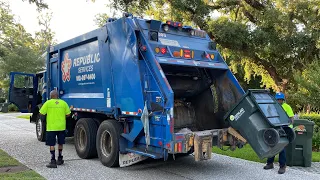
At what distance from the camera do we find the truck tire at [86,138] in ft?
25.3

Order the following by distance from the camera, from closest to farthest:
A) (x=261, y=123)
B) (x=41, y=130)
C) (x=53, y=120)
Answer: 1. (x=261, y=123)
2. (x=53, y=120)
3. (x=41, y=130)

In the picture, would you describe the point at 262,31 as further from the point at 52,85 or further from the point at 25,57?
the point at 25,57

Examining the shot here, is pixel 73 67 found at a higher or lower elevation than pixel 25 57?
lower

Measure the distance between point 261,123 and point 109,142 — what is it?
3085 mm

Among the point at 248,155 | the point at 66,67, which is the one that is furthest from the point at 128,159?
the point at 66,67

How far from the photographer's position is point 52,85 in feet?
32.4

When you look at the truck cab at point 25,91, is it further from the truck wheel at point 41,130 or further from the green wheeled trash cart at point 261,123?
the green wheeled trash cart at point 261,123

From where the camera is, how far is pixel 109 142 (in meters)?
7.23

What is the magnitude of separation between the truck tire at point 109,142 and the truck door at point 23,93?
5.26m

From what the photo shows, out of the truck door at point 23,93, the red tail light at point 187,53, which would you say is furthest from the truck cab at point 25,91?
the red tail light at point 187,53

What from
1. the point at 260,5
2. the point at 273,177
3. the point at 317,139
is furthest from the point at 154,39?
the point at 260,5

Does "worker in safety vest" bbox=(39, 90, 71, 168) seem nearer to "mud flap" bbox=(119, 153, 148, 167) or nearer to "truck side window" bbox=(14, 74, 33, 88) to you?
"mud flap" bbox=(119, 153, 148, 167)

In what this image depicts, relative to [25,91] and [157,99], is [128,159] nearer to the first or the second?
[157,99]

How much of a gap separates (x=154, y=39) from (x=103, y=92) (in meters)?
1.72
